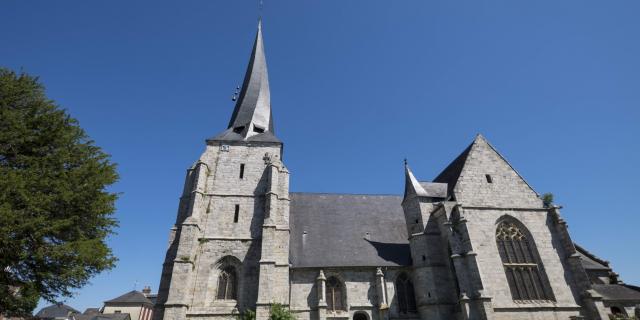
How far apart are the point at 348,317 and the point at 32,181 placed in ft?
45.6

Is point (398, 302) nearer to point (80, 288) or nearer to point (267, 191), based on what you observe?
point (267, 191)

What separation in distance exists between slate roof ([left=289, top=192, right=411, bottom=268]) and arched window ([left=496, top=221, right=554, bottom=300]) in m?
4.71

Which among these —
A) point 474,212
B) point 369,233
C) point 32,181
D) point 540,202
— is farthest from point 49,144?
point 540,202

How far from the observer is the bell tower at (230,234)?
14.9 metres

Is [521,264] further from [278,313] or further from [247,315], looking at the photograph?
[247,315]

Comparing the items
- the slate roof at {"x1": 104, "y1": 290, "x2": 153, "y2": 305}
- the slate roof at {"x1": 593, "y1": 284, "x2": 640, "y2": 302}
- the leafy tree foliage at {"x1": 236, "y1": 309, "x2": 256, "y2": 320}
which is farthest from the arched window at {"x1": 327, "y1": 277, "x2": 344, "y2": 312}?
the slate roof at {"x1": 104, "y1": 290, "x2": 153, "y2": 305}

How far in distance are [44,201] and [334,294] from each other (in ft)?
41.9

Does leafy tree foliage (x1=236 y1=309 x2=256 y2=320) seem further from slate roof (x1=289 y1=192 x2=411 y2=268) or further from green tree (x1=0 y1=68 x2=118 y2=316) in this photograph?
green tree (x1=0 y1=68 x2=118 y2=316)

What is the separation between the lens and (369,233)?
19500 millimetres

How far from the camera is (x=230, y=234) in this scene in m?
17.1

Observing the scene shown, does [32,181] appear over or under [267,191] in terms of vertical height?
under

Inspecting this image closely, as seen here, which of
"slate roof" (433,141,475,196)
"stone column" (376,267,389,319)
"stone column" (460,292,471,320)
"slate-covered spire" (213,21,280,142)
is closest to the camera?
"stone column" (460,292,471,320)

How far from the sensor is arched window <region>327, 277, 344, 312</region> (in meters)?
15.9

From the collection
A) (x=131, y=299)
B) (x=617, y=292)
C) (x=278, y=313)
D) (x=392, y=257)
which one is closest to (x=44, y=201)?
(x=278, y=313)
